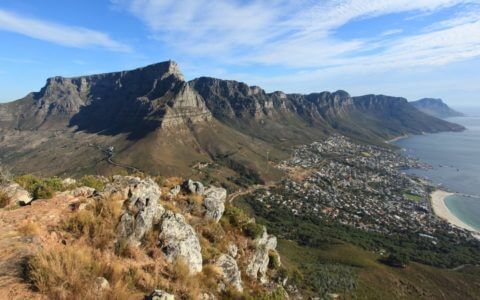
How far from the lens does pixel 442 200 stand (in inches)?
5659

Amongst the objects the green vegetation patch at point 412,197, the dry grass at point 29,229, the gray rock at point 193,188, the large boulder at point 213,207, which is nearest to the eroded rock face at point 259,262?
the large boulder at point 213,207

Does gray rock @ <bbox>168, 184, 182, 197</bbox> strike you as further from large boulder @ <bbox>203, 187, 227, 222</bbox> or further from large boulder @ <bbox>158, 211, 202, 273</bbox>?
large boulder @ <bbox>158, 211, 202, 273</bbox>

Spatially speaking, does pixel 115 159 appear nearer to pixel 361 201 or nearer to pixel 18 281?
pixel 361 201

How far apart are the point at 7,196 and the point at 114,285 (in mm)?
10158

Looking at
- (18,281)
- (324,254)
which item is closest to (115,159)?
(324,254)

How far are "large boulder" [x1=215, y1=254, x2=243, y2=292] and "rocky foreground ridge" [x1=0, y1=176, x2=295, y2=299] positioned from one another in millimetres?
57

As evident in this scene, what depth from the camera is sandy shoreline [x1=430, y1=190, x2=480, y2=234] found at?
11418cm

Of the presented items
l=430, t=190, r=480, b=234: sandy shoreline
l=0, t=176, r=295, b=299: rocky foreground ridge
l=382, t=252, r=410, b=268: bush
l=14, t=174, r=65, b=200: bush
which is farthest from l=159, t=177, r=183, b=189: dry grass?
l=430, t=190, r=480, b=234: sandy shoreline

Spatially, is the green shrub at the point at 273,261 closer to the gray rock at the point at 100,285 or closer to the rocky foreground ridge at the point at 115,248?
the rocky foreground ridge at the point at 115,248

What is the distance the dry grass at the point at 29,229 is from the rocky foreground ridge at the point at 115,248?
0.11 feet

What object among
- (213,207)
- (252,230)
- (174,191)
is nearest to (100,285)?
(213,207)

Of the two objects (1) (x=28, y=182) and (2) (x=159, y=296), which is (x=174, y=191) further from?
(2) (x=159, y=296)

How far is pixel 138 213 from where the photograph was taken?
14.5 meters

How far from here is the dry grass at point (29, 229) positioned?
11047 millimetres
